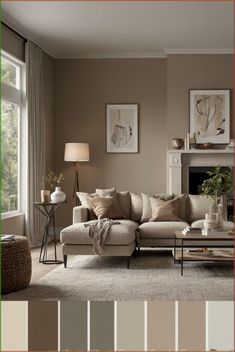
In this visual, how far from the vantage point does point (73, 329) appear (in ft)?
8.59

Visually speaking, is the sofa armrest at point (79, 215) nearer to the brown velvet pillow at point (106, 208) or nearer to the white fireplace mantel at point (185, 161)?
the brown velvet pillow at point (106, 208)

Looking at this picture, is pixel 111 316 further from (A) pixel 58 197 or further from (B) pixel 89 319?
(A) pixel 58 197

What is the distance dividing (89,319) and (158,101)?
25.0 ft

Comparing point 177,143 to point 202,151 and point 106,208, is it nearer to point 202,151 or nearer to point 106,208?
point 202,151

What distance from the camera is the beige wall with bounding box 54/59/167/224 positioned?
10.0 meters

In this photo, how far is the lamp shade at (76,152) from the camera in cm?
939

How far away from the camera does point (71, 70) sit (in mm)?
10125

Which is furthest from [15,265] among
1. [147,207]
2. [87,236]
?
[147,207]

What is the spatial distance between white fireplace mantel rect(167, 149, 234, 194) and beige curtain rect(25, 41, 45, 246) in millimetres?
2151

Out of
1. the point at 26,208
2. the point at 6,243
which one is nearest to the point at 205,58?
the point at 26,208

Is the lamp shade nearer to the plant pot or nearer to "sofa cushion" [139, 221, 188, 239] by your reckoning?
the plant pot

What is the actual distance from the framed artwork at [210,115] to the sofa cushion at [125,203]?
217 cm

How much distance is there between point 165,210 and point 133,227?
0.82 meters

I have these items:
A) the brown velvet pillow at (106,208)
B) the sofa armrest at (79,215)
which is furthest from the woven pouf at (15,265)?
the brown velvet pillow at (106,208)
